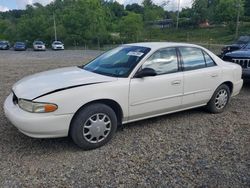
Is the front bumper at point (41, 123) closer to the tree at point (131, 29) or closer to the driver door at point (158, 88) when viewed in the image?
the driver door at point (158, 88)

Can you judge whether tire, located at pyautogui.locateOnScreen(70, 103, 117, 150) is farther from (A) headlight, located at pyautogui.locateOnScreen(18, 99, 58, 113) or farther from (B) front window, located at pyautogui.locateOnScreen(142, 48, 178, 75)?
(B) front window, located at pyautogui.locateOnScreen(142, 48, 178, 75)

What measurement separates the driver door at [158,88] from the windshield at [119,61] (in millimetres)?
168

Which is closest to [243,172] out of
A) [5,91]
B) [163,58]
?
[163,58]

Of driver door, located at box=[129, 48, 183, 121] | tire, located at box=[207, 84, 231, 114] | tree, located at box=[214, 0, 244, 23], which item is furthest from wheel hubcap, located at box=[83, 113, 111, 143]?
tree, located at box=[214, 0, 244, 23]

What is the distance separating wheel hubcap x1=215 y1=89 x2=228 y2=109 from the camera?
4.93 m

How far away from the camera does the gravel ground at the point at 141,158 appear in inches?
112

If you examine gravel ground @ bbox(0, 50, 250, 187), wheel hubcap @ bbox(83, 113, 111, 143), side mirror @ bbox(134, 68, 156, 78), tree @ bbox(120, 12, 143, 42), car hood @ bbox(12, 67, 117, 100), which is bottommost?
gravel ground @ bbox(0, 50, 250, 187)

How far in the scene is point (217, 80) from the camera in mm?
4770

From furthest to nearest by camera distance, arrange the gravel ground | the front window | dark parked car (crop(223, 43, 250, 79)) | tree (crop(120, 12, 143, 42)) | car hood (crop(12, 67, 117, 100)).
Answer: tree (crop(120, 12, 143, 42)) < dark parked car (crop(223, 43, 250, 79)) < the front window < car hood (crop(12, 67, 117, 100)) < the gravel ground

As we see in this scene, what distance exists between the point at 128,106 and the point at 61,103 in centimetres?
101

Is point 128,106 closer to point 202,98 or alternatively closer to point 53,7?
point 202,98

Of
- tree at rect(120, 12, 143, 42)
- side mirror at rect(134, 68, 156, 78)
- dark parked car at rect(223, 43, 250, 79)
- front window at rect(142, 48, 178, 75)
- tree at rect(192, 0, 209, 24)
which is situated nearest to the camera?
side mirror at rect(134, 68, 156, 78)

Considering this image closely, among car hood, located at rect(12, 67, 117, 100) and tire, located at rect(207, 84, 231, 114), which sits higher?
car hood, located at rect(12, 67, 117, 100)

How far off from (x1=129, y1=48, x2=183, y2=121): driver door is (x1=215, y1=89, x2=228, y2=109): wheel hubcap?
3.43ft
